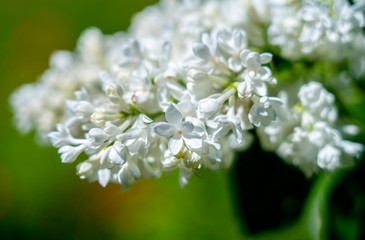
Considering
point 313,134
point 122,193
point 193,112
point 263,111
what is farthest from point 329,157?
point 122,193

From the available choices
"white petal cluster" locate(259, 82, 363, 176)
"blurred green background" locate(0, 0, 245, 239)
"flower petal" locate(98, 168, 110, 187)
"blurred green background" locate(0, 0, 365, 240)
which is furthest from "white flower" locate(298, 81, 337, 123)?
"blurred green background" locate(0, 0, 245, 239)

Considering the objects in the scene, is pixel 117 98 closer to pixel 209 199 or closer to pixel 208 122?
pixel 208 122

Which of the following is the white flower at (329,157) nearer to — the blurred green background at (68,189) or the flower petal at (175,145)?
the flower petal at (175,145)

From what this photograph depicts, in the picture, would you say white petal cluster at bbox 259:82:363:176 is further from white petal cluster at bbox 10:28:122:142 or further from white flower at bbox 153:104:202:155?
white petal cluster at bbox 10:28:122:142

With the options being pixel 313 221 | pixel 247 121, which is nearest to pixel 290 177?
pixel 313 221

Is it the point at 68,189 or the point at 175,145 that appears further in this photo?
the point at 68,189

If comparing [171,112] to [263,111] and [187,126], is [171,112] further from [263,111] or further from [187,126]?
[263,111]

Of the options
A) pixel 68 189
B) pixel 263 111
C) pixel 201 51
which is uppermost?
pixel 201 51
